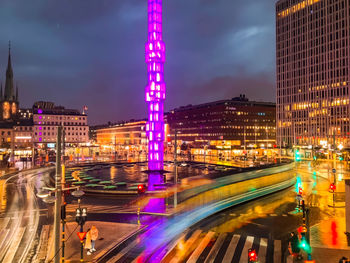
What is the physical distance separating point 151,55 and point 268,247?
47456 millimetres

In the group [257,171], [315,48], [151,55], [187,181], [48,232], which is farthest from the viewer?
[315,48]

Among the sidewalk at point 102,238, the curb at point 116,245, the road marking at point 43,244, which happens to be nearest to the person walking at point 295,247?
the curb at point 116,245

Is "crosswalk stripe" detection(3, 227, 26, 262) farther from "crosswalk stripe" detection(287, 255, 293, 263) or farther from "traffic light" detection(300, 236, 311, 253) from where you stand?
"traffic light" detection(300, 236, 311, 253)

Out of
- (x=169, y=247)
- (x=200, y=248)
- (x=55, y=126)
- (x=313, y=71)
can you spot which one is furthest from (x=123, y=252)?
(x=55, y=126)

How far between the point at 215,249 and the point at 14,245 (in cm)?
1300

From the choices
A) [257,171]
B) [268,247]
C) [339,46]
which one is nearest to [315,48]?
[339,46]

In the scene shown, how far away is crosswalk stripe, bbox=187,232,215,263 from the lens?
15659mm

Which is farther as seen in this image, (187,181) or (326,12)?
(326,12)

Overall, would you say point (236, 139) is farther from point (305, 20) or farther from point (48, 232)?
point (48, 232)

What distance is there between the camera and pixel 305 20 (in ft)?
417

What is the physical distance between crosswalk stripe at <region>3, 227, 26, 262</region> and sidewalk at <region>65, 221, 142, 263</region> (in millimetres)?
3053

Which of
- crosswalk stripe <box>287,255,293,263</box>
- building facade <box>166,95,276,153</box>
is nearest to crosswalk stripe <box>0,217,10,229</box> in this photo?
crosswalk stripe <box>287,255,293,263</box>

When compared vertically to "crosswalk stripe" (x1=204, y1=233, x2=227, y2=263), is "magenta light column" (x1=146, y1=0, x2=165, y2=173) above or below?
above

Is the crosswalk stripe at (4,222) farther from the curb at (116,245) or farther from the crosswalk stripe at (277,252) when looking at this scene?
the crosswalk stripe at (277,252)
